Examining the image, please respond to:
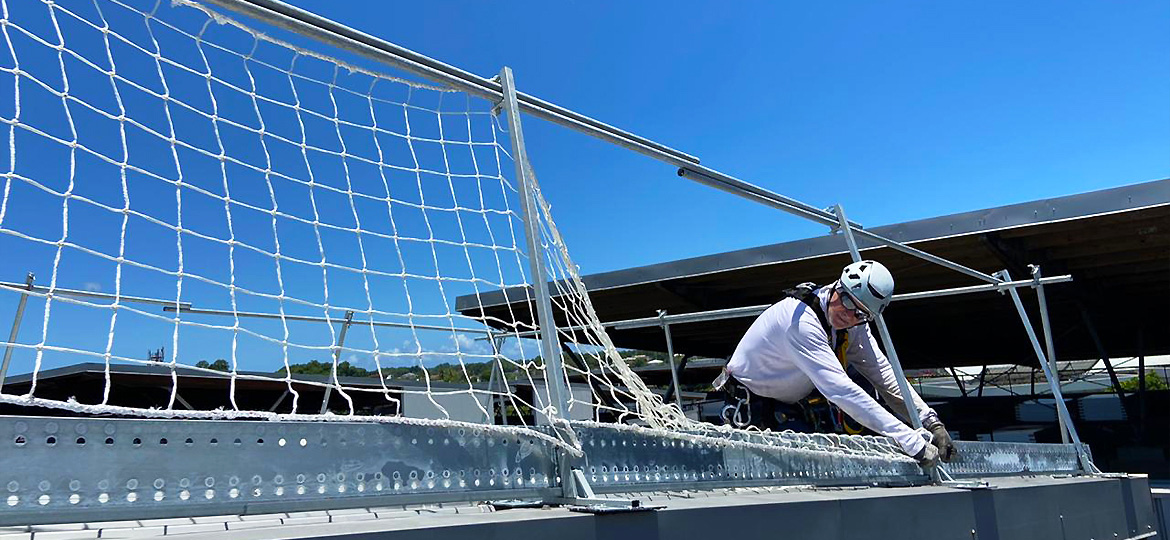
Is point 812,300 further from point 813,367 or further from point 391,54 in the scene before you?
point 391,54

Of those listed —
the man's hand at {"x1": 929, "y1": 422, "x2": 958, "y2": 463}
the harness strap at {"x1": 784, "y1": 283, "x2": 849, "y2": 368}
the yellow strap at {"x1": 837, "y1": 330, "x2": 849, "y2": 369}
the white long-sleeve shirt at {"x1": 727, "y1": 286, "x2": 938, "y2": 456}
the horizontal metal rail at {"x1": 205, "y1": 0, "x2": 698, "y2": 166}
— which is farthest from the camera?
the yellow strap at {"x1": 837, "y1": 330, "x2": 849, "y2": 369}

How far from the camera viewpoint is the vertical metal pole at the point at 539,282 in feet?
6.50

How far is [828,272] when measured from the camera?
38.3ft

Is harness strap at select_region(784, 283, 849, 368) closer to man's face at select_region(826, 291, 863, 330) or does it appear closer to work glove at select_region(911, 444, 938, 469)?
man's face at select_region(826, 291, 863, 330)

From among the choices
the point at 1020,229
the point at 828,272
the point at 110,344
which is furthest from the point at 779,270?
the point at 110,344

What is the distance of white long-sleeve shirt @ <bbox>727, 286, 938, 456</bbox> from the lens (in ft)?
10.7

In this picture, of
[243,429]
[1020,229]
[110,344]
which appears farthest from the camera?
[1020,229]

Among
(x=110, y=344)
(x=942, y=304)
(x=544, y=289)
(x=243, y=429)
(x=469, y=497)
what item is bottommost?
(x=469, y=497)

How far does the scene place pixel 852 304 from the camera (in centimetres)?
358

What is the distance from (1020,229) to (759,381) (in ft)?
23.6

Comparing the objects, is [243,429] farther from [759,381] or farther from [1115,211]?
[1115,211]

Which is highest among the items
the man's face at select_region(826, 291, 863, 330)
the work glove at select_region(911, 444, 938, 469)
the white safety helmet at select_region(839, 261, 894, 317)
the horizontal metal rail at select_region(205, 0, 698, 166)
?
the horizontal metal rail at select_region(205, 0, 698, 166)

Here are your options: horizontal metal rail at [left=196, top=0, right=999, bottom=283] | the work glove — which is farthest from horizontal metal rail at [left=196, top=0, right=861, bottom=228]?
the work glove

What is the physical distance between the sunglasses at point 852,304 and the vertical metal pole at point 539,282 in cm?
187
